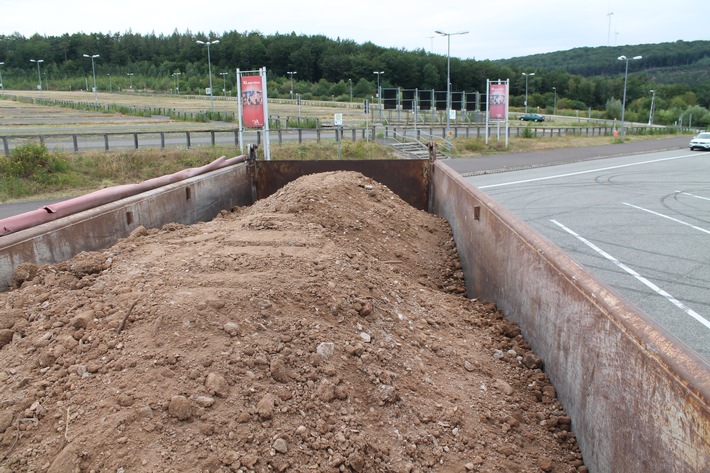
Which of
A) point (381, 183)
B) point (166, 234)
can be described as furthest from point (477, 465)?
point (381, 183)

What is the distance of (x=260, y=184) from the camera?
8.18m

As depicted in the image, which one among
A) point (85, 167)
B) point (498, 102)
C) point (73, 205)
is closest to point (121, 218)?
point (73, 205)

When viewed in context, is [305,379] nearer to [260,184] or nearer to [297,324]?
[297,324]

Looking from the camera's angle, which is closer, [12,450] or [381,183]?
[12,450]

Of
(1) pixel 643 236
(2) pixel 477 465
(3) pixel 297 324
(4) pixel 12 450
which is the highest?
(3) pixel 297 324

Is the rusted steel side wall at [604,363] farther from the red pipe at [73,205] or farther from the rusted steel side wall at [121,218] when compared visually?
the red pipe at [73,205]

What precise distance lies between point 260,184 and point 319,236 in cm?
361

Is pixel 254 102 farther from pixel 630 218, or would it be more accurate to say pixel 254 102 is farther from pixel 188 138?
pixel 630 218

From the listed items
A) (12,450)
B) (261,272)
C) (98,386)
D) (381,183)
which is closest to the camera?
(12,450)

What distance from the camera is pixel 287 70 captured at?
13238cm

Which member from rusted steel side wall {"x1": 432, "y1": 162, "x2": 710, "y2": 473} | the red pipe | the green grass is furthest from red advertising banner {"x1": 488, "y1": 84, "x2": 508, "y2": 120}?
rusted steel side wall {"x1": 432, "y1": 162, "x2": 710, "y2": 473}

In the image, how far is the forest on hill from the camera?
11288 centimetres

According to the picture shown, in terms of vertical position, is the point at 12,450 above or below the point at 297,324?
below

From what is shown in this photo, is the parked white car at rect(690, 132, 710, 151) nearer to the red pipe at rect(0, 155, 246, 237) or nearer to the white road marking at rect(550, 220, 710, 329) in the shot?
the white road marking at rect(550, 220, 710, 329)
